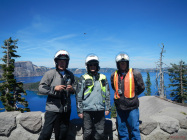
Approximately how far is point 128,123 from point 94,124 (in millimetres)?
908

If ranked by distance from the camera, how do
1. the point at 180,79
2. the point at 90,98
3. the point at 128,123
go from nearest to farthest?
1. the point at 90,98
2. the point at 128,123
3. the point at 180,79

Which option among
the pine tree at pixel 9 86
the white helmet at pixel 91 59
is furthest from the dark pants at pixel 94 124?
the pine tree at pixel 9 86

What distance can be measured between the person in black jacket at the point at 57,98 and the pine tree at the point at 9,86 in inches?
775

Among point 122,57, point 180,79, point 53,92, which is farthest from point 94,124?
point 180,79

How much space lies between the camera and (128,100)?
304 cm

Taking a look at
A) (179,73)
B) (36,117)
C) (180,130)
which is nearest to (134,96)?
(180,130)

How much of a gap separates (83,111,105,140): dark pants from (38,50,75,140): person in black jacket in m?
0.49

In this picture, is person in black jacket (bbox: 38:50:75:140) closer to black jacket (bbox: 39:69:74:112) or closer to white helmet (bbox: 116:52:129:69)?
black jacket (bbox: 39:69:74:112)

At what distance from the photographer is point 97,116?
9.73 ft

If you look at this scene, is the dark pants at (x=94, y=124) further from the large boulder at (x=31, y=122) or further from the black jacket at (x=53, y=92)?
the large boulder at (x=31, y=122)

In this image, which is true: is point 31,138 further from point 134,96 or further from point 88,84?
point 134,96

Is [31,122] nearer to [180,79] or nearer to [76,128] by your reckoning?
[76,128]

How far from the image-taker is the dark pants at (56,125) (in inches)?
105

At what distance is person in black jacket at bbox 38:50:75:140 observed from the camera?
2.71 m
